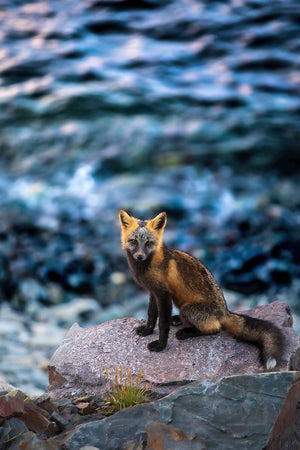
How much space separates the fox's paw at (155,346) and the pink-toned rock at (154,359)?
0.19 feet

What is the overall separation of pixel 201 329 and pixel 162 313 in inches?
26.0

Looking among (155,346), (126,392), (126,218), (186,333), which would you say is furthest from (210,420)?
(126,218)

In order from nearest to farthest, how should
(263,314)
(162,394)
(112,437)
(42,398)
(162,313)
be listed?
(112,437) < (42,398) < (162,394) < (162,313) < (263,314)

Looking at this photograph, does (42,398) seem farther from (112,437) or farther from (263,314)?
(263,314)

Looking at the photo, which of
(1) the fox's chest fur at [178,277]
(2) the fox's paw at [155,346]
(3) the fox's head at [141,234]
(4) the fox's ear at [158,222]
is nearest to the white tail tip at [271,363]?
(1) the fox's chest fur at [178,277]

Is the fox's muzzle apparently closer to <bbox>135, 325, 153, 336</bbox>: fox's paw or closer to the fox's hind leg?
the fox's hind leg

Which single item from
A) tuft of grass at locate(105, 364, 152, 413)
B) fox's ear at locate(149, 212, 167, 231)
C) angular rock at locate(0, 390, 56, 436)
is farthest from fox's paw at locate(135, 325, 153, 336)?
angular rock at locate(0, 390, 56, 436)

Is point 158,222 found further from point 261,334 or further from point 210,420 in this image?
point 210,420

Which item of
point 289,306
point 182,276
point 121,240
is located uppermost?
point 121,240

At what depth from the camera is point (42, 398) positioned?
244 inches

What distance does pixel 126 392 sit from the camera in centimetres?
629

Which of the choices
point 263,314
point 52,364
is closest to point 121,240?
point 52,364

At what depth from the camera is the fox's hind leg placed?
24.3 feet

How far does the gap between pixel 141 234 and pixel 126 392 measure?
200cm
